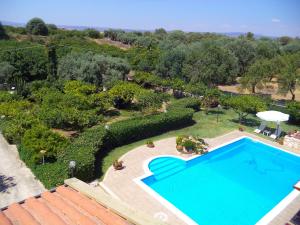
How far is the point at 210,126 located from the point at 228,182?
947 cm

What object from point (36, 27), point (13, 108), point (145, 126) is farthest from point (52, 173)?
point (36, 27)

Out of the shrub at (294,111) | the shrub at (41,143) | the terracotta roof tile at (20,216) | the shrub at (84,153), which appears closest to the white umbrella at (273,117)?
the shrub at (294,111)

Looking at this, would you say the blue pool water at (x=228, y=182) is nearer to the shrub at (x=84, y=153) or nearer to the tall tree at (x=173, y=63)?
the shrub at (x=84, y=153)

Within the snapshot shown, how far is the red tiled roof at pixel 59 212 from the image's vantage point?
7.80m

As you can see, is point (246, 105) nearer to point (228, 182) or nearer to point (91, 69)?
point (228, 182)

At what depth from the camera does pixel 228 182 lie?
17016 millimetres

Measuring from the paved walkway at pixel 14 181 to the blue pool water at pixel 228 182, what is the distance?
6433 millimetres

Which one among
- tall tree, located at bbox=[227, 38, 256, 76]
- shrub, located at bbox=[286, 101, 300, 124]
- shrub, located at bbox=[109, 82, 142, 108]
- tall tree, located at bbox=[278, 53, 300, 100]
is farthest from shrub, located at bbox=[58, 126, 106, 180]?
tall tree, located at bbox=[227, 38, 256, 76]

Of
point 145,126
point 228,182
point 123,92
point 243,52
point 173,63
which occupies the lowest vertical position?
point 228,182

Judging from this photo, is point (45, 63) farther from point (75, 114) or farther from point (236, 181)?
point (236, 181)

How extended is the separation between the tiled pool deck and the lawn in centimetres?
90

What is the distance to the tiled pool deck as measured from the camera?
43.0 feet

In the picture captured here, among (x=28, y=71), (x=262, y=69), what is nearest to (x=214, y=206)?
(x=262, y=69)

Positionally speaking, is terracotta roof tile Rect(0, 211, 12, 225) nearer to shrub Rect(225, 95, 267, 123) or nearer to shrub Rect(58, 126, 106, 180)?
shrub Rect(58, 126, 106, 180)
